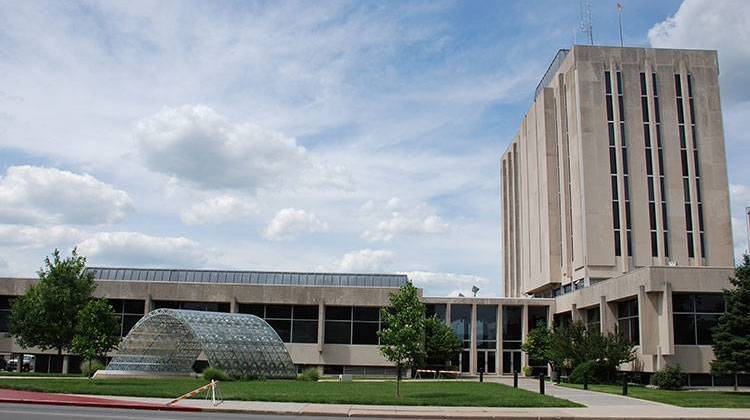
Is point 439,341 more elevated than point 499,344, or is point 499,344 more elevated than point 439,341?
point 439,341

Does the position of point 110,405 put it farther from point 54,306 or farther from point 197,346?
point 54,306

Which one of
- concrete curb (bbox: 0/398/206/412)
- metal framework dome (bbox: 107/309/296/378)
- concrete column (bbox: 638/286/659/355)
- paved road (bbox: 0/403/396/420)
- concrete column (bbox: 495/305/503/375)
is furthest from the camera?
concrete column (bbox: 495/305/503/375)

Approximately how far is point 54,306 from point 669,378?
1505 inches

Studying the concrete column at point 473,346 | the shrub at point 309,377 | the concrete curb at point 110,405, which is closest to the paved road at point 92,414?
the concrete curb at point 110,405

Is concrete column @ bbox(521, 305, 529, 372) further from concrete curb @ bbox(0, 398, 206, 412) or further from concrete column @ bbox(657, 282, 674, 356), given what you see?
concrete curb @ bbox(0, 398, 206, 412)

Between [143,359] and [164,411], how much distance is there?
21.4 m

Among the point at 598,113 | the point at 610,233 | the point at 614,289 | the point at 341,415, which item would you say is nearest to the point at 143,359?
the point at 341,415

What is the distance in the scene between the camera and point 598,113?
58344 millimetres

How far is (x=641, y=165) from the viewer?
5734cm

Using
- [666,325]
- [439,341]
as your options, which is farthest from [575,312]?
[666,325]

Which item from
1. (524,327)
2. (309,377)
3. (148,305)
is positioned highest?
(148,305)

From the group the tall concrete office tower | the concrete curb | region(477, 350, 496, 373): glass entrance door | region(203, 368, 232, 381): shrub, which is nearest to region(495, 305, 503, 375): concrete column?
region(477, 350, 496, 373): glass entrance door

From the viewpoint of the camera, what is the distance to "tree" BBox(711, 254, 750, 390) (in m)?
32.2

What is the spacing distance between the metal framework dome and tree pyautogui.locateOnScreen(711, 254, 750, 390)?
24.5m
